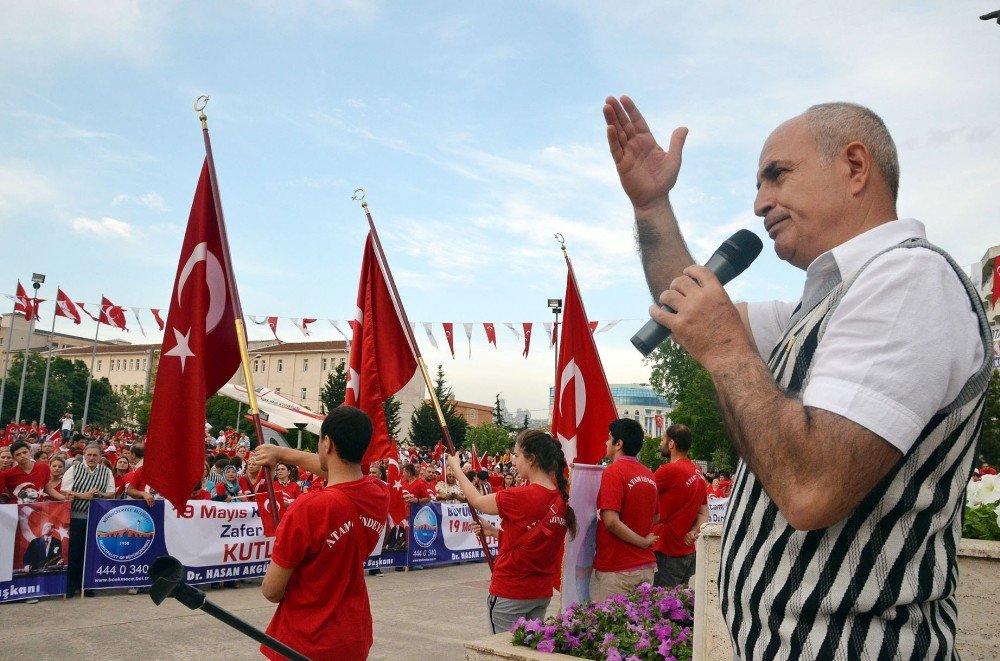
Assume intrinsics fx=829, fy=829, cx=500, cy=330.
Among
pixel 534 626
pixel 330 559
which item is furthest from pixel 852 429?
pixel 534 626

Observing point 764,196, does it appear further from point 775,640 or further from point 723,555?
point 775,640

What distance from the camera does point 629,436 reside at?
253 inches

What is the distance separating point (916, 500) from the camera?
1289 mm

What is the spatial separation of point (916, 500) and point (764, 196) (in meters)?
0.66

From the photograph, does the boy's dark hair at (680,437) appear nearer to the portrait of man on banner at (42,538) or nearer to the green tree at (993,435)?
the portrait of man on banner at (42,538)

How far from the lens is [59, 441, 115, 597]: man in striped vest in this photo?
9.88 m

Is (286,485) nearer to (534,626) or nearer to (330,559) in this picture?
(534,626)

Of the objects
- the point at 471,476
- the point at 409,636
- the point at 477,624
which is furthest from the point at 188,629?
the point at 471,476

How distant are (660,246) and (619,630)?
321cm

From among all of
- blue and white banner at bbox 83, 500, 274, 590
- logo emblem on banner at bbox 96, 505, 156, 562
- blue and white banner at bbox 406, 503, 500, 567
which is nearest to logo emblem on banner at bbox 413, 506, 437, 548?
blue and white banner at bbox 406, 503, 500, 567

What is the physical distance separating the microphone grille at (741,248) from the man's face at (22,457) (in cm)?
1098

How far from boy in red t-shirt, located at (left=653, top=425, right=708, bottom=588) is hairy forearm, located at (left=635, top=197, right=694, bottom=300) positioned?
4929mm

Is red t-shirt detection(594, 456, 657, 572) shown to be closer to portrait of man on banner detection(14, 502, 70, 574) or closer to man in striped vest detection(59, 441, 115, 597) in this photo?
portrait of man on banner detection(14, 502, 70, 574)

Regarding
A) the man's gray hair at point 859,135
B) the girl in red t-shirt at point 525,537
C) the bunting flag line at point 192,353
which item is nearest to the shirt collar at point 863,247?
the man's gray hair at point 859,135
